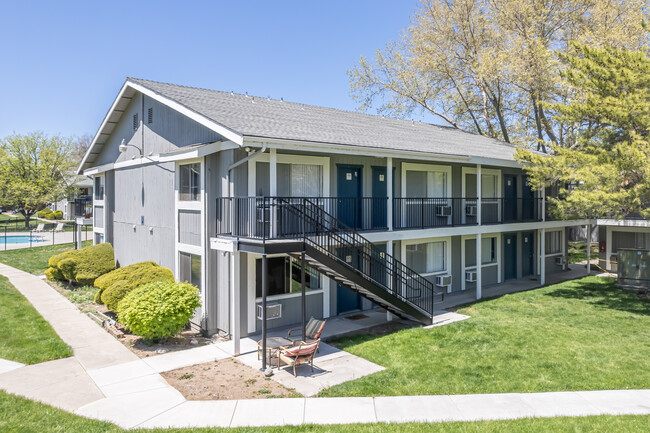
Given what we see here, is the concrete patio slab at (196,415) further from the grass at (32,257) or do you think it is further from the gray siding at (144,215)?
the grass at (32,257)

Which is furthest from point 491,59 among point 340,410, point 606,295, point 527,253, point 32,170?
point 32,170

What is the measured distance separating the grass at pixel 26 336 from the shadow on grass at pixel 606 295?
651 inches

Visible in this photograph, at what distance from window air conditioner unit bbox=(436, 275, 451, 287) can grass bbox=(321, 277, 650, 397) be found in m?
1.33

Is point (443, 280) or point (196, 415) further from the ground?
point (443, 280)

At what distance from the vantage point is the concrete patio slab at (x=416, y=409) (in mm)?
7035

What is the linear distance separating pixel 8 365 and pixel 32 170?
133 feet

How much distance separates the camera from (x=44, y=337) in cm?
1120

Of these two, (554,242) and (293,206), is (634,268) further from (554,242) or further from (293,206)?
(293,206)

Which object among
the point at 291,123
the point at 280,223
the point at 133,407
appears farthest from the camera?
the point at 291,123

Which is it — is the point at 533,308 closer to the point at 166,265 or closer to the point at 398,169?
the point at 398,169

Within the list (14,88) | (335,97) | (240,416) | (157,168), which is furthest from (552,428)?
(335,97)

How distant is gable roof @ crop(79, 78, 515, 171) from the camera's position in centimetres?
1105

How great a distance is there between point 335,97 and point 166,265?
90.0ft

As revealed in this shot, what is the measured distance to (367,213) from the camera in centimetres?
1384
